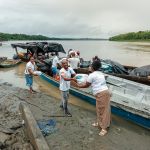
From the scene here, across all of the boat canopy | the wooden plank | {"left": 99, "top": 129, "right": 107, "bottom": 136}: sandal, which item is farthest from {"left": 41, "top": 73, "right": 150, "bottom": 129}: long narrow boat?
the boat canopy

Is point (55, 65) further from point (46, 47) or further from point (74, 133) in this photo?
point (46, 47)

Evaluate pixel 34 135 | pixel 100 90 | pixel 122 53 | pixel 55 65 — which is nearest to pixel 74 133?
pixel 34 135

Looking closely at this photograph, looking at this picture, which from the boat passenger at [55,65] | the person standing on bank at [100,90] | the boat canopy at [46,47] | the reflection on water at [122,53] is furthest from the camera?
the reflection on water at [122,53]

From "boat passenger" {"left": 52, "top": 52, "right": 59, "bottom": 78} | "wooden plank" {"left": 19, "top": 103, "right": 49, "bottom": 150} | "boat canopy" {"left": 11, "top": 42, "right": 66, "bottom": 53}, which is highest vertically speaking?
"boat canopy" {"left": 11, "top": 42, "right": 66, "bottom": 53}

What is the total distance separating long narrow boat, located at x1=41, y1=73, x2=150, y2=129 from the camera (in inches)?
308

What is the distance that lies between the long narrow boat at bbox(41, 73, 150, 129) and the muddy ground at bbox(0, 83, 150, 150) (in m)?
0.28

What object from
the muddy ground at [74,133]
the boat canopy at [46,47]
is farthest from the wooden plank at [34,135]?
the boat canopy at [46,47]

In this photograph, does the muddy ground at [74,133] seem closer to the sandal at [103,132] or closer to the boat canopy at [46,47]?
the sandal at [103,132]

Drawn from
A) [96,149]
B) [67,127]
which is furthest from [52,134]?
[96,149]

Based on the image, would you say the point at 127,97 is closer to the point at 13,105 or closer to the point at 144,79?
the point at 144,79

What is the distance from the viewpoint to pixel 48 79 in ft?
46.9

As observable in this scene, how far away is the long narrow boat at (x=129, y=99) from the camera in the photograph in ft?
25.7

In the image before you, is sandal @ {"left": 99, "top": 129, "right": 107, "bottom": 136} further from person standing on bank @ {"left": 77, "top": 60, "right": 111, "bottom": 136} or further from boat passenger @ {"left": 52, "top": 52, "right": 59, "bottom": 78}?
boat passenger @ {"left": 52, "top": 52, "right": 59, "bottom": 78}

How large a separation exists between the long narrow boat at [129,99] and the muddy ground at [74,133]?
282 millimetres
